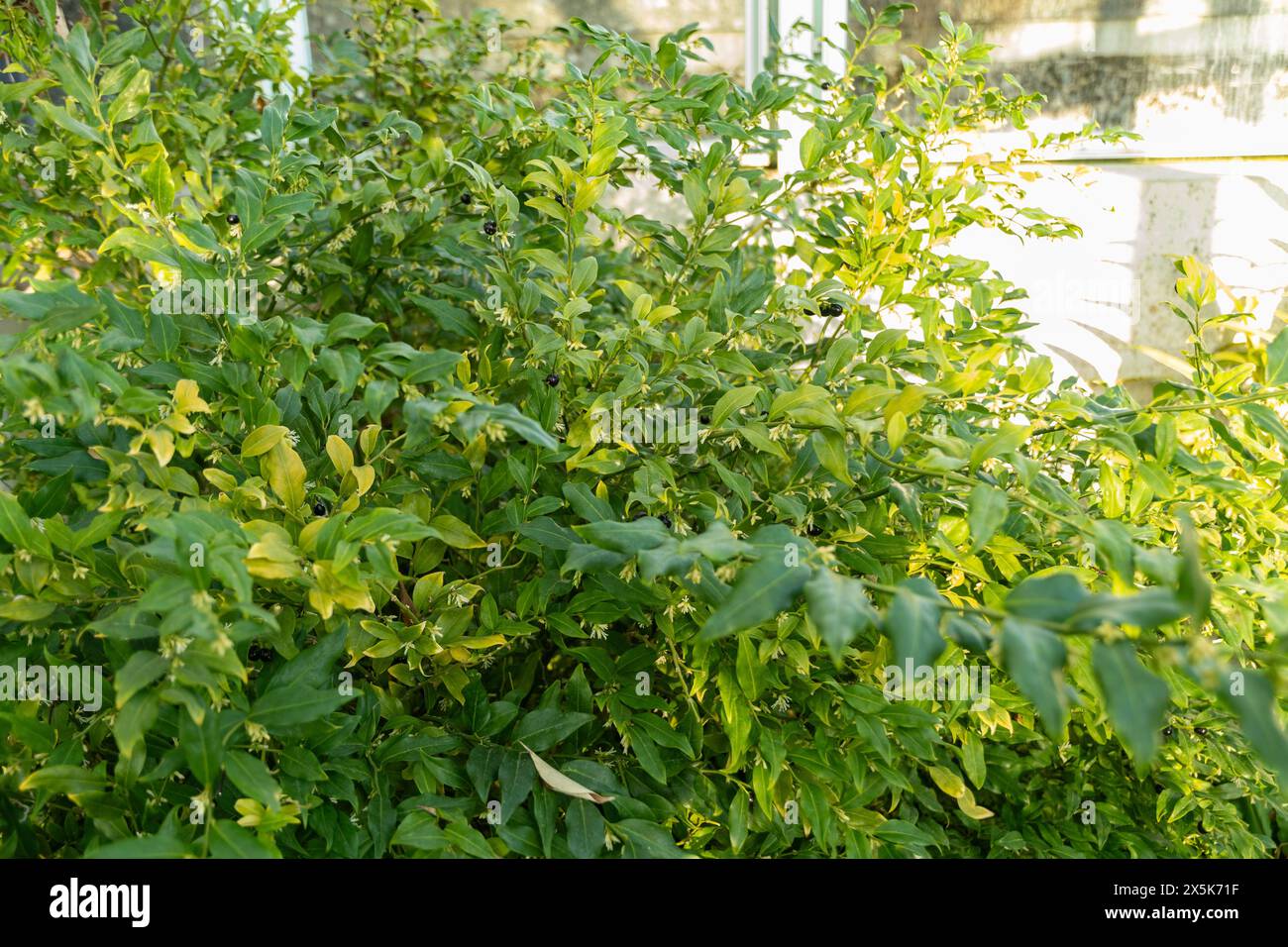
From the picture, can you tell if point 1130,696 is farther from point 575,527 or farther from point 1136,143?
point 1136,143

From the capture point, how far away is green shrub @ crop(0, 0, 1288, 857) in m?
0.83

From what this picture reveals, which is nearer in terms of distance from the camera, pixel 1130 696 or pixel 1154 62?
pixel 1130 696

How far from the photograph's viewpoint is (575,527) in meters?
0.86

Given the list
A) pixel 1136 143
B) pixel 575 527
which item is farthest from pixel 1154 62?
pixel 575 527

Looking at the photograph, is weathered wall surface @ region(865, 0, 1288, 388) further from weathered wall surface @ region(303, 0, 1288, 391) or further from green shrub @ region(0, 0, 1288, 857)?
green shrub @ region(0, 0, 1288, 857)

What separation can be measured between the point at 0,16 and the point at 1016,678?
1.70m

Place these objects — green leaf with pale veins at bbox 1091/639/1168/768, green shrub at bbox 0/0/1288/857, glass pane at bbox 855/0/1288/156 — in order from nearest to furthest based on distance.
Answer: green leaf with pale veins at bbox 1091/639/1168/768, green shrub at bbox 0/0/1288/857, glass pane at bbox 855/0/1288/156

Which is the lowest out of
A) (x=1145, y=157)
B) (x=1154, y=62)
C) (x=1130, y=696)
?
(x=1130, y=696)

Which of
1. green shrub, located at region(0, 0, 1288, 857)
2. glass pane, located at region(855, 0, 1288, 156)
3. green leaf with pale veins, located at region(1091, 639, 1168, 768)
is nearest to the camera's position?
green leaf with pale veins, located at region(1091, 639, 1168, 768)

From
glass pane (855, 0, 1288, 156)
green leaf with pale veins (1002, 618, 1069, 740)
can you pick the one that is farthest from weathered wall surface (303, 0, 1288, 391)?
green leaf with pale veins (1002, 618, 1069, 740)

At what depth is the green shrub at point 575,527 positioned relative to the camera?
832 mm

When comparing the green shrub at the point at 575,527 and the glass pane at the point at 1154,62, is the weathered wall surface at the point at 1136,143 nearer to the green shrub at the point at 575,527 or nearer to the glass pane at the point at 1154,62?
the glass pane at the point at 1154,62

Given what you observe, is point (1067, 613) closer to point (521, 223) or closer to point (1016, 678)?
point (1016, 678)
